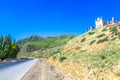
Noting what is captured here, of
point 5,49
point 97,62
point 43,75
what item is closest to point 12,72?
point 43,75

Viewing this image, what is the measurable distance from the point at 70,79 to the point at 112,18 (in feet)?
339

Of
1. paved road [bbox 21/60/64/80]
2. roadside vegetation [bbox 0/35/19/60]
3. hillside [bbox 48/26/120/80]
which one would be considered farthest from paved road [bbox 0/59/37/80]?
roadside vegetation [bbox 0/35/19/60]

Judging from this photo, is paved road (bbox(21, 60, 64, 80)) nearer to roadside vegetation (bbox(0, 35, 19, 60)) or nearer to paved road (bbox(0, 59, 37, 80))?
paved road (bbox(0, 59, 37, 80))

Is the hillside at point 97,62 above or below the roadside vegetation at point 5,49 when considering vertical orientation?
below

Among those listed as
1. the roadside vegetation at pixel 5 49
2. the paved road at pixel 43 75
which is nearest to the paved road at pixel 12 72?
the paved road at pixel 43 75

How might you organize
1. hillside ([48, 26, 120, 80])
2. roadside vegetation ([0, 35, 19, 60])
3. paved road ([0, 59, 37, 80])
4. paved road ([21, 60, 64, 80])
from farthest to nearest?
roadside vegetation ([0, 35, 19, 60]), paved road ([21, 60, 64, 80]), paved road ([0, 59, 37, 80]), hillside ([48, 26, 120, 80])

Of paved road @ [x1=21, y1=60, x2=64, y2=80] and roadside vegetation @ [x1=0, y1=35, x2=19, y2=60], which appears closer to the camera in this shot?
paved road @ [x1=21, y1=60, x2=64, y2=80]

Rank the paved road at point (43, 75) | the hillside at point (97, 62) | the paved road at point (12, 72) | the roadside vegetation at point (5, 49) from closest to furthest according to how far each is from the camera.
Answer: the hillside at point (97, 62) < the paved road at point (12, 72) < the paved road at point (43, 75) < the roadside vegetation at point (5, 49)

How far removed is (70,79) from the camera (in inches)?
1056

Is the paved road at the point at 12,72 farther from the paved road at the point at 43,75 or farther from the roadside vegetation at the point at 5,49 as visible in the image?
the roadside vegetation at the point at 5,49

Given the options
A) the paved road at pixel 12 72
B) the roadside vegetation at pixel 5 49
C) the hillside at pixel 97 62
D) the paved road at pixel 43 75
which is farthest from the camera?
the roadside vegetation at pixel 5 49

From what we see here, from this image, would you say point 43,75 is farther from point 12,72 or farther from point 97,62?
point 97,62

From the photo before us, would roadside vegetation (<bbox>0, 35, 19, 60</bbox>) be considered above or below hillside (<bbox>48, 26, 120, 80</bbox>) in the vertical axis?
above

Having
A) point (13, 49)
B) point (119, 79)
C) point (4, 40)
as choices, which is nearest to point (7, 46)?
point (4, 40)
